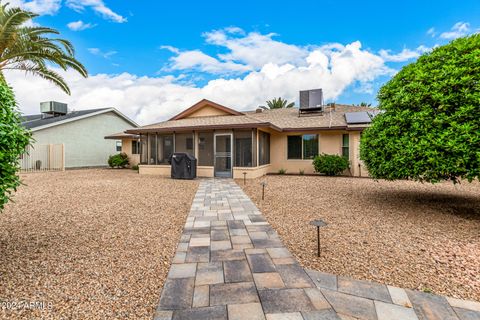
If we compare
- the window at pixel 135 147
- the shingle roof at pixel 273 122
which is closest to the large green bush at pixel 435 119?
A: the shingle roof at pixel 273 122

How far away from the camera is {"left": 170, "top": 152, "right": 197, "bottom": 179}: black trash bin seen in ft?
37.4

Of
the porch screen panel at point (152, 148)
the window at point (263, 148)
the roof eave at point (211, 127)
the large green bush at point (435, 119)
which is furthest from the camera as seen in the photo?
the porch screen panel at point (152, 148)

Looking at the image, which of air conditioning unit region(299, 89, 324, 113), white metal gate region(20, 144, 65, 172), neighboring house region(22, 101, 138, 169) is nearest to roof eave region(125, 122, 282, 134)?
air conditioning unit region(299, 89, 324, 113)

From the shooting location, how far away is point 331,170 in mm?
12172

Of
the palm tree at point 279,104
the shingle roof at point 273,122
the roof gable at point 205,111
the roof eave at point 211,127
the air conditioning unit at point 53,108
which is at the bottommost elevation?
the roof eave at point 211,127

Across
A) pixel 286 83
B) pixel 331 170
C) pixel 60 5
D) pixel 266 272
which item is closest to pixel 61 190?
pixel 60 5

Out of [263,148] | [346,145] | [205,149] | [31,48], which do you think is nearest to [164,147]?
[205,149]

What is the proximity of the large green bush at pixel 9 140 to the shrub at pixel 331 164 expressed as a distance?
11.7 metres

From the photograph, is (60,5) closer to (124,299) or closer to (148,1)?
(148,1)

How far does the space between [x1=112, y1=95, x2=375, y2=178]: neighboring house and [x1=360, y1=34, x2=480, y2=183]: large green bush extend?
19.5 ft

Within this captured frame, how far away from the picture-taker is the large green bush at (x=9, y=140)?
2.63 metres

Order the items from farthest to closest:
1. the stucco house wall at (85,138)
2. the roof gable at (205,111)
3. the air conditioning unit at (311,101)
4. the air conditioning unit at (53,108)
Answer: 1. the air conditioning unit at (53,108)
2. the stucco house wall at (85,138)
3. the air conditioning unit at (311,101)
4. the roof gable at (205,111)

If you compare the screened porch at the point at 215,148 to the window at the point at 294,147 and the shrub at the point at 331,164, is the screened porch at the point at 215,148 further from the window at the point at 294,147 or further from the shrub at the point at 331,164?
the shrub at the point at 331,164

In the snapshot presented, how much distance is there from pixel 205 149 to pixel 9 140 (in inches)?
399
